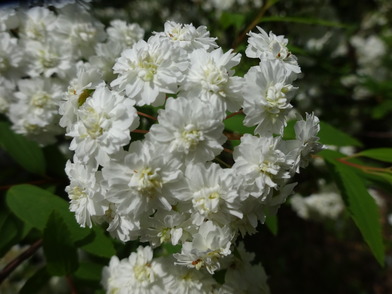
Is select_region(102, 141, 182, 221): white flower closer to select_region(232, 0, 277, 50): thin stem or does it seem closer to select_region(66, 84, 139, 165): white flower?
select_region(66, 84, 139, 165): white flower

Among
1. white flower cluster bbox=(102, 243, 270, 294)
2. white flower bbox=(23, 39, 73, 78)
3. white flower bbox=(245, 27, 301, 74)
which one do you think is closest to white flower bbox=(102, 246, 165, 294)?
white flower cluster bbox=(102, 243, 270, 294)

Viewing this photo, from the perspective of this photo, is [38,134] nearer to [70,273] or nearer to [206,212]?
[70,273]

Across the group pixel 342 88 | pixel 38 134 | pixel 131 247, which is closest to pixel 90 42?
pixel 38 134

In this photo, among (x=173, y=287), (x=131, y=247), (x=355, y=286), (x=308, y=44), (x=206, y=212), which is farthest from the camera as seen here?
(x=355, y=286)

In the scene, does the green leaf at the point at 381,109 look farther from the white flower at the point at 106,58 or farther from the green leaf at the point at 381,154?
the white flower at the point at 106,58

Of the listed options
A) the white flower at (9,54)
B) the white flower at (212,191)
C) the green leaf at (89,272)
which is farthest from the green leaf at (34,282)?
the white flower at (212,191)

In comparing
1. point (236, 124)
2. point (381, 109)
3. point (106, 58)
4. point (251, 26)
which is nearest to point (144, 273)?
point (236, 124)

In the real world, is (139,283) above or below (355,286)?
above
